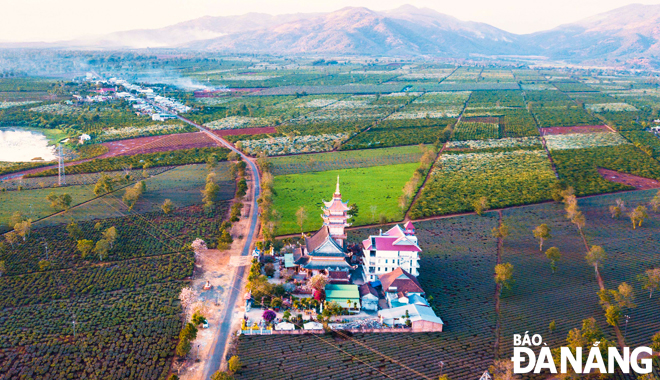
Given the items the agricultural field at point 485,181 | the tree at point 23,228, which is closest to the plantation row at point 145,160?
the tree at point 23,228

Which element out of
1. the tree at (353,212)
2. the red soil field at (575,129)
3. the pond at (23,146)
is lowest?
the tree at (353,212)

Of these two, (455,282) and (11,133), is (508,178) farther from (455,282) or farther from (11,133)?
(11,133)

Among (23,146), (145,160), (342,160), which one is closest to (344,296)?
(342,160)

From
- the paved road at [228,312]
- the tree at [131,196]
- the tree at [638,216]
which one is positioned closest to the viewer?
the paved road at [228,312]

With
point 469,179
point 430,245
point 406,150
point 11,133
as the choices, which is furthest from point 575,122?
point 11,133

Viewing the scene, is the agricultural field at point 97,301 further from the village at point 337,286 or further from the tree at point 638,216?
the tree at point 638,216

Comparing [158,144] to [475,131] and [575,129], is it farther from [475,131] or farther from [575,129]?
[575,129]
